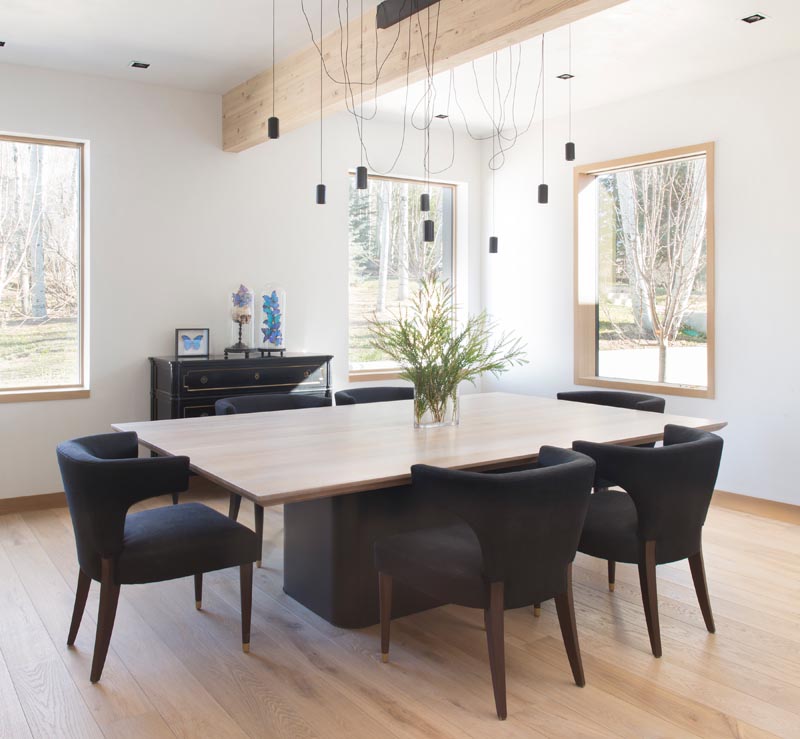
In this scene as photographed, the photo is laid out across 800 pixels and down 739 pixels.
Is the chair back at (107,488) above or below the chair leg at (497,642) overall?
above

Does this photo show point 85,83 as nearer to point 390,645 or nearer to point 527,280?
point 527,280

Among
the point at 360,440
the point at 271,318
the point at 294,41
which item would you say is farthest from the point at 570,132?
the point at 360,440

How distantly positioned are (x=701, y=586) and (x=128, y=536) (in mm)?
2070

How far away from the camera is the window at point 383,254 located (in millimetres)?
6227

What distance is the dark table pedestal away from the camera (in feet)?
9.84

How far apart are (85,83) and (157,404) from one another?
2.03m

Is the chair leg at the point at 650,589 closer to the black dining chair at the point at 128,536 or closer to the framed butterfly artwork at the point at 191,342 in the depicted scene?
the black dining chair at the point at 128,536

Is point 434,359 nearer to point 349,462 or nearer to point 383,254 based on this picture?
point 349,462

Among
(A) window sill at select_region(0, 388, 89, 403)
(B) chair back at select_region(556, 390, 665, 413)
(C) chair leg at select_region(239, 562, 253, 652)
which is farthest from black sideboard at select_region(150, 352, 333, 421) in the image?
(C) chair leg at select_region(239, 562, 253, 652)

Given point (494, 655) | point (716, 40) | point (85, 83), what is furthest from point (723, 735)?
point (85, 83)

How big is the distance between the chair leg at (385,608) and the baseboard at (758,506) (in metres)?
2.90

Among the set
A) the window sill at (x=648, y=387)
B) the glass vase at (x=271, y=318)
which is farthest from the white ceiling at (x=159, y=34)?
the window sill at (x=648, y=387)

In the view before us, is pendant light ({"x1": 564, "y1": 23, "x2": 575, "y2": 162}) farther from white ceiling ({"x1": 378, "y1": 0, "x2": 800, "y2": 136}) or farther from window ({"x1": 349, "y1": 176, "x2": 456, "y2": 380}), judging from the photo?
window ({"x1": 349, "y1": 176, "x2": 456, "y2": 380})

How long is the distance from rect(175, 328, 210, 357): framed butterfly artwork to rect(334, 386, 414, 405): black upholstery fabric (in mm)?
1299
